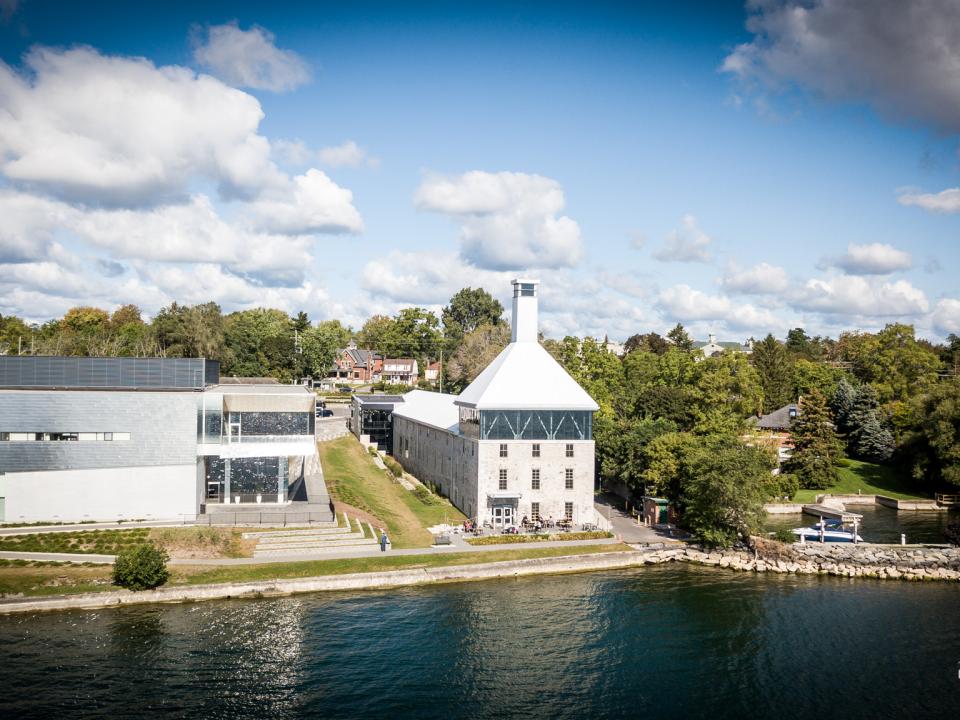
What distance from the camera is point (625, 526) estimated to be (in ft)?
173

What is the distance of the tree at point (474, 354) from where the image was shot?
374 feet

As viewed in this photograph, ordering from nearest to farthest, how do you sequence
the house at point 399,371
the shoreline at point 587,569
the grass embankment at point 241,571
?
the grass embankment at point 241,571 → the shoreline at point 587,569 → the house at point 399,371

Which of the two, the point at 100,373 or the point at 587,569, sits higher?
the point at 100,373

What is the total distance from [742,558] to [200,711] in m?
33.6

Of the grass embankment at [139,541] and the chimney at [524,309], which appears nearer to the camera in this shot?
the grass embankment at [139,541]

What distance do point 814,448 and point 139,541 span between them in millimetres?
62942

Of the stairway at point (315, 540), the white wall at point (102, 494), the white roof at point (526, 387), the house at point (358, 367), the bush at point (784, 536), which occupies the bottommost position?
the bush at point (784, 536)

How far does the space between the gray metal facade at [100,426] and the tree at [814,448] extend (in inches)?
2290

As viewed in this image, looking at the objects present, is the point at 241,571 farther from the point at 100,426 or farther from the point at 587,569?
the point at 587,569

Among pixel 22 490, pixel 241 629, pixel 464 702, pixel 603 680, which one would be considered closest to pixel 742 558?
pixel 603 680

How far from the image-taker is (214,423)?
161 ft

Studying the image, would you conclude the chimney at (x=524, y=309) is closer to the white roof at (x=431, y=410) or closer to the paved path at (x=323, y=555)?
the white roof at (x=431, y=410)

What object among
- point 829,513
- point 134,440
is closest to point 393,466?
point 134,440

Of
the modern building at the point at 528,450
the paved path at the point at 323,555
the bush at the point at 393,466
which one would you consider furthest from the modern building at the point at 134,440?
the bush at the point at 393,466
